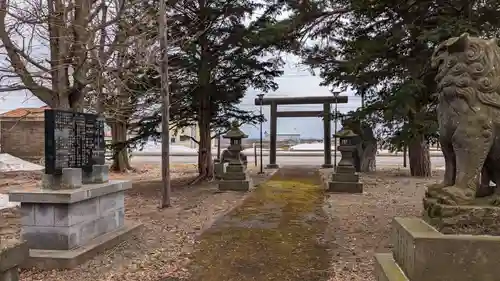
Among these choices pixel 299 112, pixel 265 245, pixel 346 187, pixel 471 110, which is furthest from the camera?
pixel 299 112

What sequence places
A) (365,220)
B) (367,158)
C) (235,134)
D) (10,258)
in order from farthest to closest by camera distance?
(367,158)
(235,134)
(365,220)
(10,258)

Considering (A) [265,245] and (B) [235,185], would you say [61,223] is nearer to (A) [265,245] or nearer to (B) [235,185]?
(A) [265,245]

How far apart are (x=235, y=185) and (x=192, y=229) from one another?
4.73 meters

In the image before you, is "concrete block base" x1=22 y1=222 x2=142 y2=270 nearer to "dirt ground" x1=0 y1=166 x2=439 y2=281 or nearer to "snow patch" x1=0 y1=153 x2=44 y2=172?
"dirt ground" x1=0 y1=166 x2=439 y2=281

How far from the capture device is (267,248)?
600cm

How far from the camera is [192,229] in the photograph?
23.7ft

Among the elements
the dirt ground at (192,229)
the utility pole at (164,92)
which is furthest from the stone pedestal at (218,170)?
the utility pole at (164,92)

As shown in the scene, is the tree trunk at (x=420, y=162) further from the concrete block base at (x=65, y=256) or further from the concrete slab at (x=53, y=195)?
the concrete slab at (x=53, y=195)

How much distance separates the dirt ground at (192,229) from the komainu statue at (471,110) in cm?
197

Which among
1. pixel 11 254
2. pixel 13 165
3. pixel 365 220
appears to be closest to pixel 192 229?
pixel 365 220

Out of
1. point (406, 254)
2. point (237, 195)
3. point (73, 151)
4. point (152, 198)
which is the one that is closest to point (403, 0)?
point (406, 254)

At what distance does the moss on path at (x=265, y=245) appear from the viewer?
4.98 metres

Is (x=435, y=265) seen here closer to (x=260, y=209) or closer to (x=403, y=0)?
(x=403, y=0)

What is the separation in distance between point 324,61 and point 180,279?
1102cm
